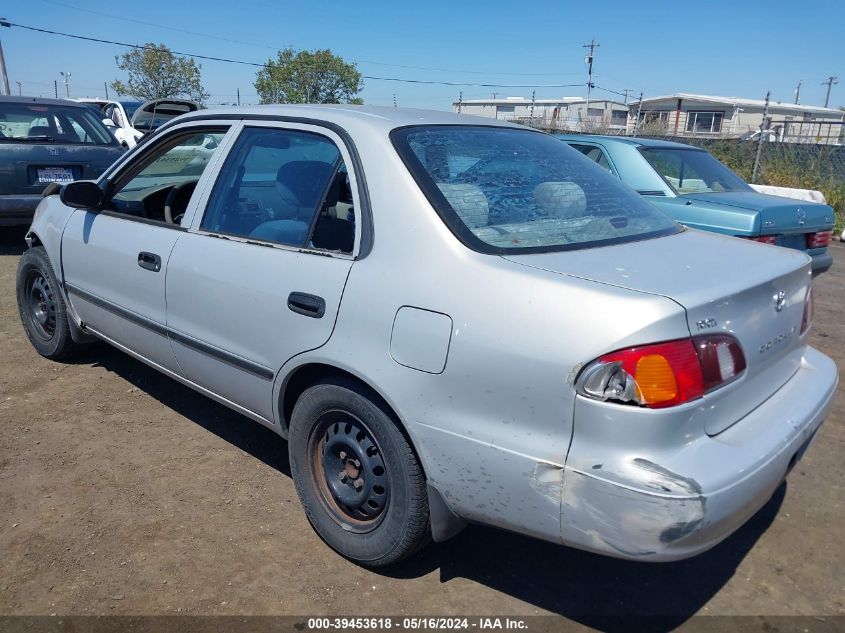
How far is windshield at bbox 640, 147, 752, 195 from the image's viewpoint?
21.4 feet

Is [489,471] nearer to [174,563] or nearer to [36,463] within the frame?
[174,563]

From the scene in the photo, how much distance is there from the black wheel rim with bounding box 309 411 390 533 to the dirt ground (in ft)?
0.69

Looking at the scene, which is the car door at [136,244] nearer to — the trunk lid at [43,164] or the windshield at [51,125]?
the trunk lid at [43,164]

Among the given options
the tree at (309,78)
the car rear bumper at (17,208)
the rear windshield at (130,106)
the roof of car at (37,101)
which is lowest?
the car rear bumper at (17,208)

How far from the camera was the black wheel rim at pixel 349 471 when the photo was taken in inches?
101

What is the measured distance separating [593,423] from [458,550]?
3.83ft

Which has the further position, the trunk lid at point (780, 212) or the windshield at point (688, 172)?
the windshield at point (688, 172)

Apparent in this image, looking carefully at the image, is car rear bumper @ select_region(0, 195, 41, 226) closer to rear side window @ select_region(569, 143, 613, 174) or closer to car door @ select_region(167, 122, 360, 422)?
car door @ select_region(167, 122, 360, 422)

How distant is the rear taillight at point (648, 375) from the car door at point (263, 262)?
996mm

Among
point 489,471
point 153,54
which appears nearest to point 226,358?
point 489,471

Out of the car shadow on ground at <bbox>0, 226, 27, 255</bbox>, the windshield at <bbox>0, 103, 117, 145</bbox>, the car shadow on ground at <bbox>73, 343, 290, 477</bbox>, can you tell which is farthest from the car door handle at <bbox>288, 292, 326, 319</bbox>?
the car shadow on ground at <bbox>0, 226, 27, 255</bbox>

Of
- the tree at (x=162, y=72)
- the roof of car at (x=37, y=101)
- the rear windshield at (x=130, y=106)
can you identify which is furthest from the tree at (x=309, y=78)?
the roof of car at (x=37, y=101)

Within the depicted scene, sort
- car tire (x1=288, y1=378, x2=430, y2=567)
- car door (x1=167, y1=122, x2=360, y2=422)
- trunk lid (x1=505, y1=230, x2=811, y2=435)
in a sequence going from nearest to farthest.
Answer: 1. trunk lid (x1=505, y1=230, x2=811, y2=435)
2. car tire (x1=288, y1=378, x2=430, y2=567)
3. car door (x1=167, y1=122, x2=360, y2=422)

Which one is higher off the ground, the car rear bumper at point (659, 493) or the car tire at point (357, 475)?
the car rear bumper at point (659, 493)
